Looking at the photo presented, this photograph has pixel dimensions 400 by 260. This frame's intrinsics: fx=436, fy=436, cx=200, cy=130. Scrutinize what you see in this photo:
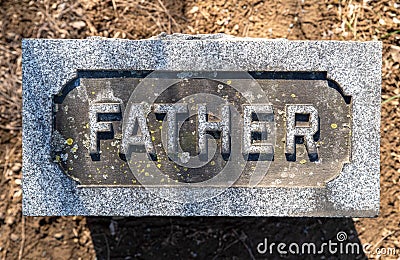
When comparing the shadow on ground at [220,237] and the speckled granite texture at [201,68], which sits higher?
the speckled granite texture at [201,68]

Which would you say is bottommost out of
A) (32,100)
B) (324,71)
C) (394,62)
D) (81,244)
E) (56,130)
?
(81,244)

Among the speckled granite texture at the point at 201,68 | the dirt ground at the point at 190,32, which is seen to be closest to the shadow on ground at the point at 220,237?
the dirt ground at the point at 190,32

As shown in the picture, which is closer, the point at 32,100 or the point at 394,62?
the point at 32,100

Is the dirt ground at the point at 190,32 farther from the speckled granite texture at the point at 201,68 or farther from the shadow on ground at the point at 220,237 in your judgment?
the speckled granite texture at the point at 201,68

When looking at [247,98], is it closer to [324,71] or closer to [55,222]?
[324,71]

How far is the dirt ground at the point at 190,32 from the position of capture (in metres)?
2.83

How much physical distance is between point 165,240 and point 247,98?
3.95 ft

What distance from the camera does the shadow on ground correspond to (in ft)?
9.25

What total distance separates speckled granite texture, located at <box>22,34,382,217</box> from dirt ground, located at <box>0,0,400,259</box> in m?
0.71

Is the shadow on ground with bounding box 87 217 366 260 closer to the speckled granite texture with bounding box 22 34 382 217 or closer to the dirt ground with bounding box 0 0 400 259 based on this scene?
the dirt ground with bounding box 0 0 400 259

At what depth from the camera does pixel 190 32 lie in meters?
2.96

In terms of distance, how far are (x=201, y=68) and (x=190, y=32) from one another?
0.90 metres

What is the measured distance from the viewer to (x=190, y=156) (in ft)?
→ 7.04

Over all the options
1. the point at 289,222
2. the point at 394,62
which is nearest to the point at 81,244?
the point at 289,222
